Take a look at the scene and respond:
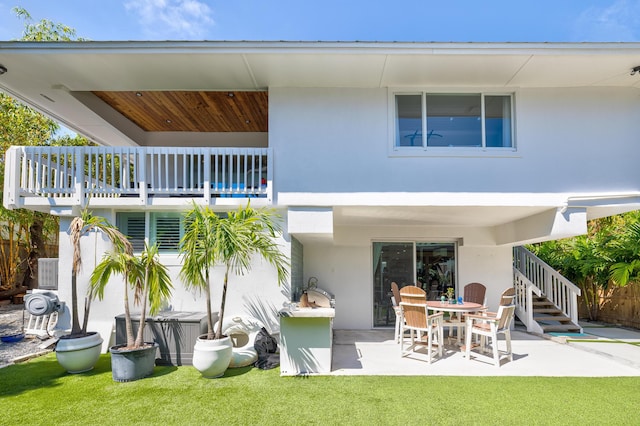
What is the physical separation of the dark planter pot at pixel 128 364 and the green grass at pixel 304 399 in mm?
108

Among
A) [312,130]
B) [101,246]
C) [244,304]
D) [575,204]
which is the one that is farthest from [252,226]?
[575,204]

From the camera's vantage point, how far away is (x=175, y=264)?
6.96 meters

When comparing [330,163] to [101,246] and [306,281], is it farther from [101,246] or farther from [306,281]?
[101,246]

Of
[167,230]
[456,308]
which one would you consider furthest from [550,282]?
[167,230]

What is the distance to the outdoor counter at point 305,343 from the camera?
19.0ft

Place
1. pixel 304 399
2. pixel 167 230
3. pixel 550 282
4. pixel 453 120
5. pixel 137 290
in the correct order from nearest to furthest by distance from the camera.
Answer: pixel 304 399 → pixel 137 290 → pixel 453 120 → pixel 167 230 → pixel 550 282

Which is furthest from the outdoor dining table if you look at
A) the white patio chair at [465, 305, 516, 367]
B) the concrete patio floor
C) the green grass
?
the green grass

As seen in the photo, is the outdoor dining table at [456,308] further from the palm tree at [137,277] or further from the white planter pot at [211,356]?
the palm tree at [137,277]

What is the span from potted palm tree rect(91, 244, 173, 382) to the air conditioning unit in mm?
2627

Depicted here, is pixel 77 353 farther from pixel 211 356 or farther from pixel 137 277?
pixel 211 356

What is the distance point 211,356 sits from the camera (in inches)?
210

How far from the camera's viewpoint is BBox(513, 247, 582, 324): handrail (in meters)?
9.40

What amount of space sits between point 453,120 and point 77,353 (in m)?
7.07

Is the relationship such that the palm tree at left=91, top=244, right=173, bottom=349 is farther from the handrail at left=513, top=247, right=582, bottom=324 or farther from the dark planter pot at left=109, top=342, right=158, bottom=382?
the handrail at left=513, top=247, right=582, bottom=324
